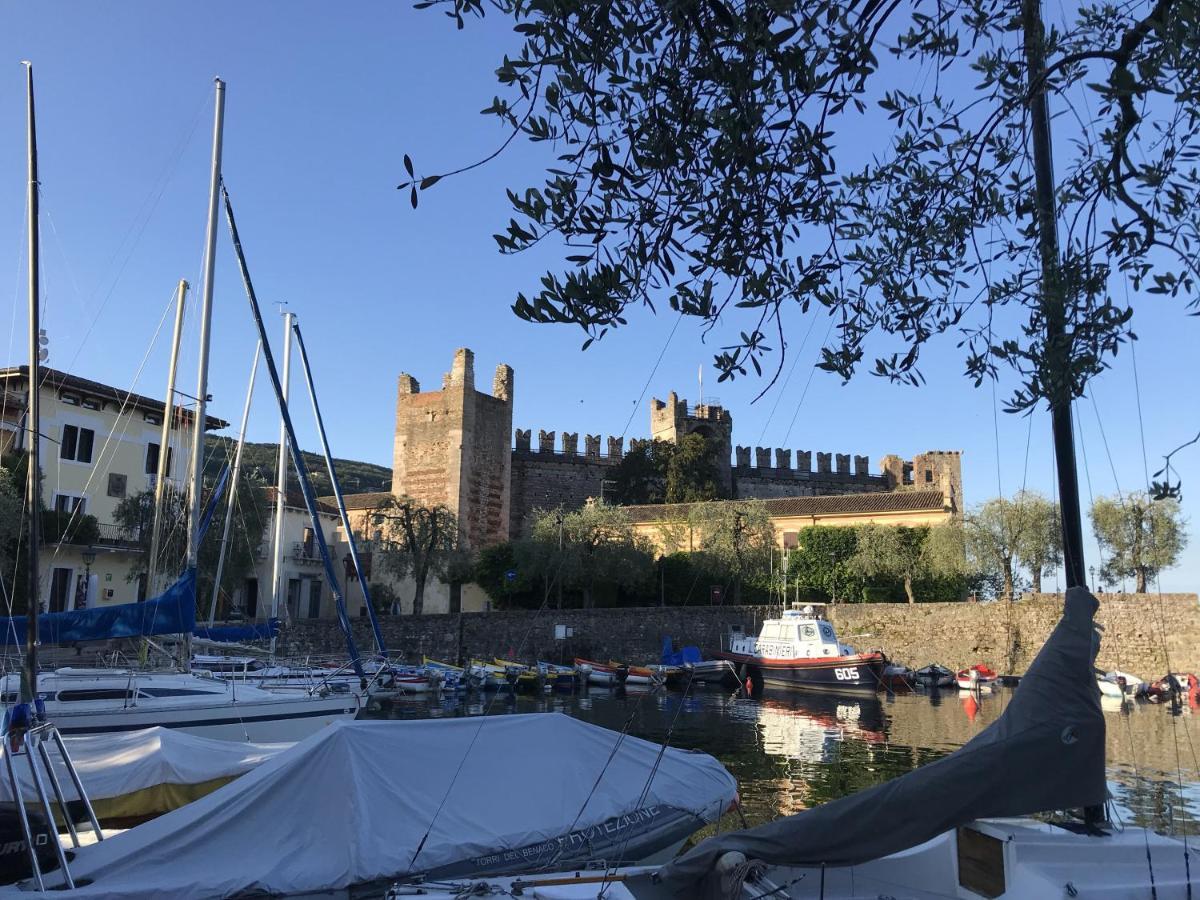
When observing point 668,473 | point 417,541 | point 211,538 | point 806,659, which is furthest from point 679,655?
point 668,473

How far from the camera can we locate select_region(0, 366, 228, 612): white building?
111 ft

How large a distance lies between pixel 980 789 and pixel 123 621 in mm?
14655

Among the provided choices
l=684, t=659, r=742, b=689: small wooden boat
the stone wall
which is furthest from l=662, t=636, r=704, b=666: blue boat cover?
the stone wall

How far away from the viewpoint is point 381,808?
6980 mm

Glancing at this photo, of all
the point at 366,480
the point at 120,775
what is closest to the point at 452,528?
the point at 120,775

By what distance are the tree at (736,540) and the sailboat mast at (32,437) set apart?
34744 millimetres

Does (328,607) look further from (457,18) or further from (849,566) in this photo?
(457,18)

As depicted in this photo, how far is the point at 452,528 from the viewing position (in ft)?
145

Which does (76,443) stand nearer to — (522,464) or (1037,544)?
(522,464)

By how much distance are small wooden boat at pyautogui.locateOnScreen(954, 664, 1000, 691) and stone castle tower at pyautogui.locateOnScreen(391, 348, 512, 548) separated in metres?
24.0

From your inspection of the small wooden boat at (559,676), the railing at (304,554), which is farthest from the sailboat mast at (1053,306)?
the railing at (304,554)

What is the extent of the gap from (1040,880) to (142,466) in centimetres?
3997

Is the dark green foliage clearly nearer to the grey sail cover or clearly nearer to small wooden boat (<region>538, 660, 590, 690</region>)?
small wooden boat (<region>538, 660, 590, 690</region>)

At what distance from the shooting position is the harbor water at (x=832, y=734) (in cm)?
1434
